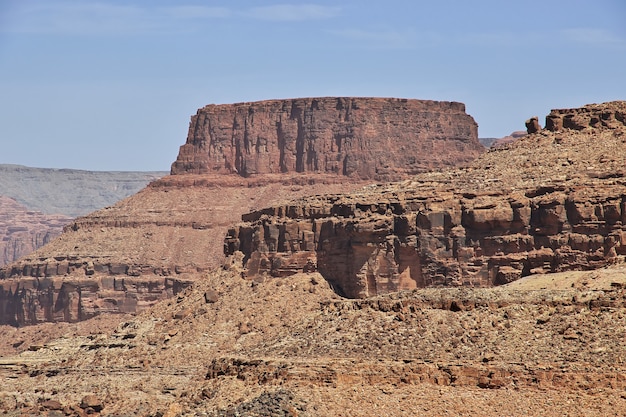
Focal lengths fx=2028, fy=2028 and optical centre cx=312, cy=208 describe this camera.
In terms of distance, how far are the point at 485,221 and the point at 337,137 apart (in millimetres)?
73243

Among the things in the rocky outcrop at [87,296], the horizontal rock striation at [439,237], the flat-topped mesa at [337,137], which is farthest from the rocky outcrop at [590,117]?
the flat-topped mesa at [337,137]

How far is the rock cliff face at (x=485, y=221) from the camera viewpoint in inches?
3413

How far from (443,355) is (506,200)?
26.7 m

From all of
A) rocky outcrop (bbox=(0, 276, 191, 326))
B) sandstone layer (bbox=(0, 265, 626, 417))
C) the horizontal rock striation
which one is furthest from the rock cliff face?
rocky outcrop (bbox=(0, 276, 191, 326))

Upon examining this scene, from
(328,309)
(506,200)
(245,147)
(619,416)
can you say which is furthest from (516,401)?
(245,147)

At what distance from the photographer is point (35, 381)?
10100 cm

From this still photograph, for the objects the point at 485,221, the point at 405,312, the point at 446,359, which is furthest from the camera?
the point at 485,221

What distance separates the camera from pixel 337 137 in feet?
534

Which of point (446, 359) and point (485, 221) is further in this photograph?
point (485, 221)

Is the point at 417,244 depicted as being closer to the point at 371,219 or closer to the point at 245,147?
the point at 371,219

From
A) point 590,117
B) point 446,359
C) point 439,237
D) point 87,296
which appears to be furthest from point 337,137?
point 446,359

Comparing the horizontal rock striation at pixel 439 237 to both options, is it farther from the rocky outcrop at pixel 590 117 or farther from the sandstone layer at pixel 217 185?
the sandstone layer at pixel 217 185

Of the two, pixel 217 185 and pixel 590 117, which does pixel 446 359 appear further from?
pixel 217 185

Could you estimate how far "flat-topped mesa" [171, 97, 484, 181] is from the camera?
528ft
